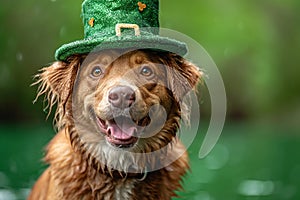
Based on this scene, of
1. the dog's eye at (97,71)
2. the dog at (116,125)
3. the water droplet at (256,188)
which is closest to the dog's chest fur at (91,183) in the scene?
the dog at (116,125)

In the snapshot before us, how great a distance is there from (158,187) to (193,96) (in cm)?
81

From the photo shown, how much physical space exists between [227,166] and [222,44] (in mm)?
16362

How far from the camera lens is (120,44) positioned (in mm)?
5773

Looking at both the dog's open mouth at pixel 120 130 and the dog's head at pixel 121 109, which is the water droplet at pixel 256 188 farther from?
the dog's open mouth at pixel 120 130

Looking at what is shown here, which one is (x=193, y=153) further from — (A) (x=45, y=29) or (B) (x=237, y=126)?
(A) (x=45, y=29)

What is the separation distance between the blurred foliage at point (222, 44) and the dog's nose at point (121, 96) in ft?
61.0

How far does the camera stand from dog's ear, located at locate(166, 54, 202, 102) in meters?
6.12

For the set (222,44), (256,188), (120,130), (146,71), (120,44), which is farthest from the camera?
(222,44)

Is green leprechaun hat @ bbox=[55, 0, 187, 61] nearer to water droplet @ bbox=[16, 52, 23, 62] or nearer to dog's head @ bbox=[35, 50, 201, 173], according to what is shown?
dog's head @ bbox=[35, 50, 201, 173]

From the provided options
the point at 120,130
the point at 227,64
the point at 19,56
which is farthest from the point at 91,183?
the point at 227,64

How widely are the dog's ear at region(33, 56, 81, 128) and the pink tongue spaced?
46 centimetres

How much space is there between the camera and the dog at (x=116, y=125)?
5891 mm

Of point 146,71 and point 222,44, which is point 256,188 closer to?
point 146,71

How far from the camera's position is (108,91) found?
5.68 metres
